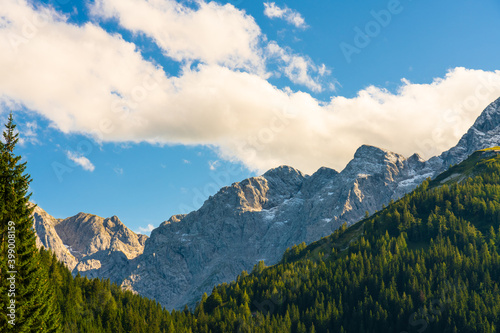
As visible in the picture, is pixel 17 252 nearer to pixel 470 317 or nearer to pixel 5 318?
pixel 5 318

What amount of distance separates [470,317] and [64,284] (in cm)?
16267

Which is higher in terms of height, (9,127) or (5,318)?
(9,127)

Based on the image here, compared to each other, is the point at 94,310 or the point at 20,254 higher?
the point at 94,310

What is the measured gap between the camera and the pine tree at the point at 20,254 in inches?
2114

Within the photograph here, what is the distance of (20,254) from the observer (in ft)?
181

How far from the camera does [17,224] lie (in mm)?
Result: 55469

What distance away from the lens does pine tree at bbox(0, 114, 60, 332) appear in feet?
176

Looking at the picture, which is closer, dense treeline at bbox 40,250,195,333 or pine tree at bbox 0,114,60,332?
pine tree at bbox 0,114,60,332

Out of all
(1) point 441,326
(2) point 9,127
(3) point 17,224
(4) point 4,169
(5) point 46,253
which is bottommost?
(1) point 441,326

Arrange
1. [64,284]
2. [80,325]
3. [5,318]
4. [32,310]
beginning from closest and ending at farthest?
[5,318] → [32,310] → [80,325] → [64,284]

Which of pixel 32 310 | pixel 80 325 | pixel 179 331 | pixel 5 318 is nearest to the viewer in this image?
pixel 5 318

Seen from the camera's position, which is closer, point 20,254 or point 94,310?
point 20,254

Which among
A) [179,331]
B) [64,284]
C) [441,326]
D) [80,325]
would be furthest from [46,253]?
[441,326]

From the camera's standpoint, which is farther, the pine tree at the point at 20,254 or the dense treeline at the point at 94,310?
the dense treeline at the point at 94,310
